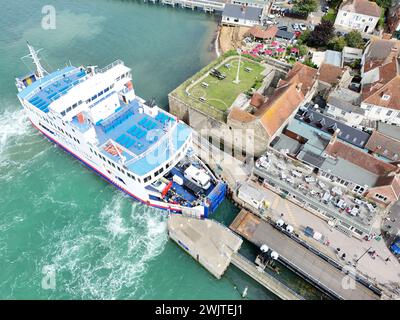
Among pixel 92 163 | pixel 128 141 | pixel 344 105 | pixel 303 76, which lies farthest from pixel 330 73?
pixel 92 163

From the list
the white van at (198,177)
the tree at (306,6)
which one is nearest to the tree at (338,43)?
the tree at (306,6)

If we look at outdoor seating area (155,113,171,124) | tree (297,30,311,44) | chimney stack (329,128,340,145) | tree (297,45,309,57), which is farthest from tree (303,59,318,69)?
outdoor seating area (155,113,171,124)

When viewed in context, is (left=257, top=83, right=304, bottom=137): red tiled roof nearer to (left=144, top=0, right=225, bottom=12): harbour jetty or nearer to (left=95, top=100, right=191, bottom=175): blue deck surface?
(left=95, top=100, right=191, bottom=175): blue deck surface

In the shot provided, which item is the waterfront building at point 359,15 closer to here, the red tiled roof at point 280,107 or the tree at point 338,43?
the tree at point 338,43

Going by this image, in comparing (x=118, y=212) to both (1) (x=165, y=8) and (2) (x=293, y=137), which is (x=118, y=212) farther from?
(1) (x=165, y=8)

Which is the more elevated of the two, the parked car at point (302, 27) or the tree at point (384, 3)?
the tree at point (384, 3)

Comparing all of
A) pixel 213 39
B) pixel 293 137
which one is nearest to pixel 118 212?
pixel 293 137
